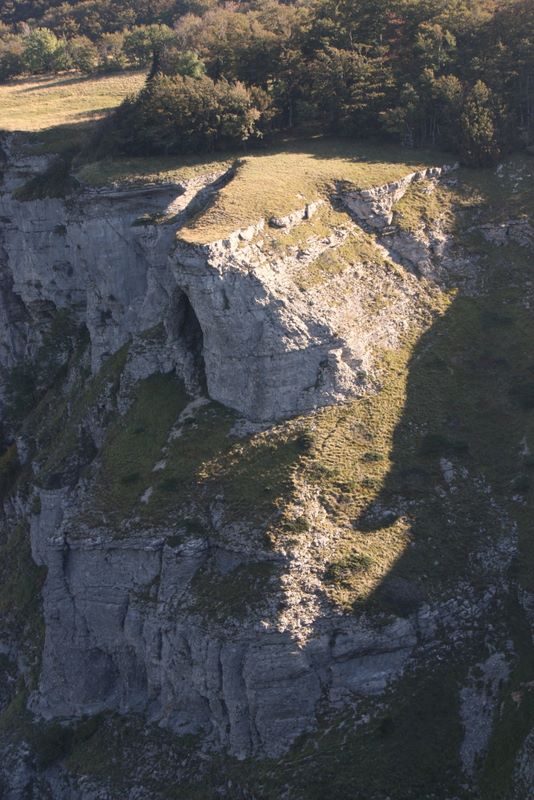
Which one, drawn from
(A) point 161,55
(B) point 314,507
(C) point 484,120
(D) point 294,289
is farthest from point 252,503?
(A) point 161,55

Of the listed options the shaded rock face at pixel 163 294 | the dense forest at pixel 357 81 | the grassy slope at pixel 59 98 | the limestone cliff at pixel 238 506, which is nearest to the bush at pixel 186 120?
the dense forest at pixel 357 81

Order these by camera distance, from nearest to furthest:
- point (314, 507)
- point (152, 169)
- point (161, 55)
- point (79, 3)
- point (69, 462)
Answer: point (314, 507)
point (69, 462)
point (152, 169)
point (161, 55)
point (79, 3)

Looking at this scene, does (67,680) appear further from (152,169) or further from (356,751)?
(152,169)

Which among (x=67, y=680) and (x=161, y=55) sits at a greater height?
(x=161, y=55)

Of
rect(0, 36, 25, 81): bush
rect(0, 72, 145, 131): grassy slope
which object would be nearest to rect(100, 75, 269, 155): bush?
rect(0, 72, 145, 131): grassy slope

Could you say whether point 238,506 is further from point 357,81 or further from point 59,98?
point 59,98
